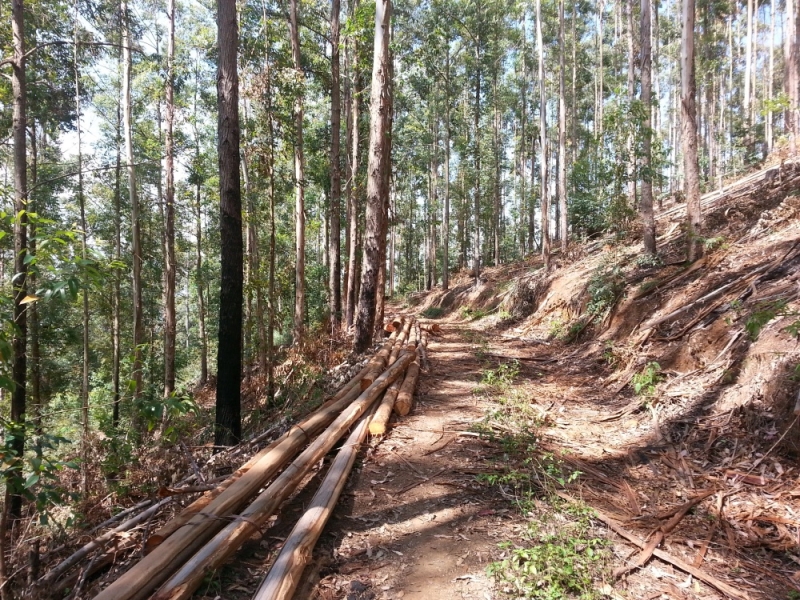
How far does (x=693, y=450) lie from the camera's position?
400cm

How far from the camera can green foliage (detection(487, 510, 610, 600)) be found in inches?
91.9

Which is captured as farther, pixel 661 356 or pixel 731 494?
pixel 661 356

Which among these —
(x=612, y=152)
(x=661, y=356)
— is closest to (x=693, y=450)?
(x=661, y=356)

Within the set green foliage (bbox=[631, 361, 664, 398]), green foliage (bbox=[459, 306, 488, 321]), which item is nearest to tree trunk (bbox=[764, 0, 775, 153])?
green foliage (bbox=[459, 306, 488, 321])

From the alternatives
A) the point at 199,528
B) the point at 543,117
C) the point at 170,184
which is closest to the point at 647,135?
the point at 543,117

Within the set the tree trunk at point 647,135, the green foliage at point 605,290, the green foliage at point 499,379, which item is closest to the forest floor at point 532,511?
the green foliage at point 499,379

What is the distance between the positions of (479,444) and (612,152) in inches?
354

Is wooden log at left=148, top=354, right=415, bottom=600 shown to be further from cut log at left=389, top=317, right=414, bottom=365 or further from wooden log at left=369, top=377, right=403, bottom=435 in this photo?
cut log at left=389, top=317, right=414, bottom=365

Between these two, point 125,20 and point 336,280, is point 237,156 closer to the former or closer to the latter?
point 336,280

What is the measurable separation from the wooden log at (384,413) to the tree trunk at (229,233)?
1950 mm

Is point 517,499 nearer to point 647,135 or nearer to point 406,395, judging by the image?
point 406,395

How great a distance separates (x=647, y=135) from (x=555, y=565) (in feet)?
28.7

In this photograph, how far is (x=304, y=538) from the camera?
2.56 metres

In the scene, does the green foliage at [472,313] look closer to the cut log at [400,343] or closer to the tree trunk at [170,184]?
the cut log at [400,343]
